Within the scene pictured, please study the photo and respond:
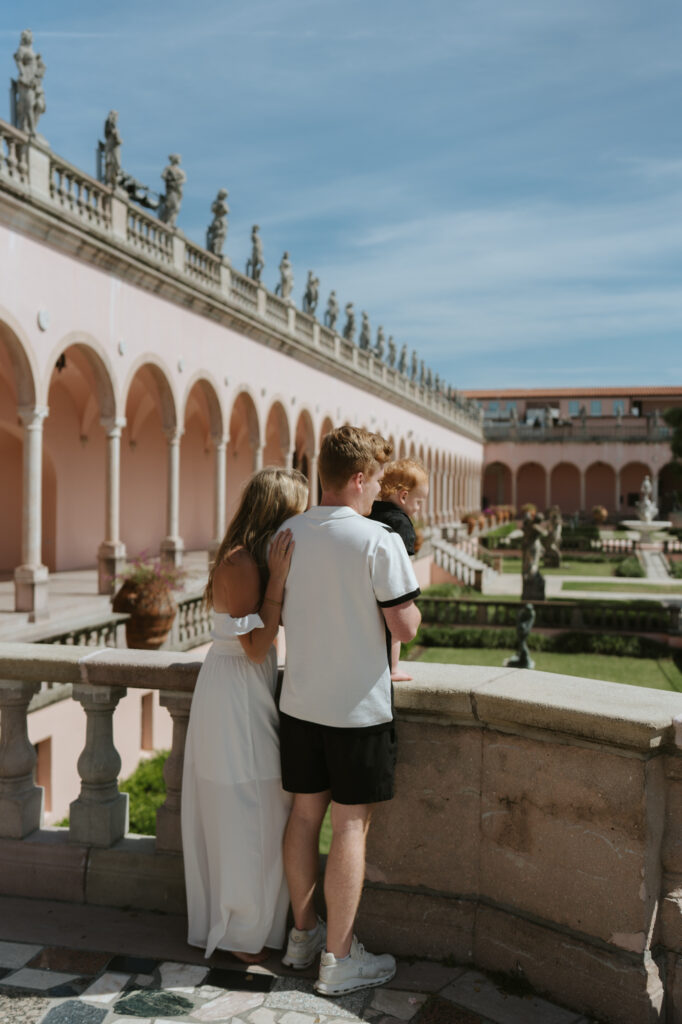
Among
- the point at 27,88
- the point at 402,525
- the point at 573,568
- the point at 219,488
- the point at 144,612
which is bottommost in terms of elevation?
the point at 573,568

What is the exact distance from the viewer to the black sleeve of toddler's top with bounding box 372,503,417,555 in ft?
11.6

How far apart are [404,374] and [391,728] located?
3924cm

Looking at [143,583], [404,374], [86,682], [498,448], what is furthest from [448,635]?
[498,448]

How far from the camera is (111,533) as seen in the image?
48.5 ft

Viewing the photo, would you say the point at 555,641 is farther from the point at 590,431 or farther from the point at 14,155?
the point at 590,431

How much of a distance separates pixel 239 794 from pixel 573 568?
112 ft

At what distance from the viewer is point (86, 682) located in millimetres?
3721

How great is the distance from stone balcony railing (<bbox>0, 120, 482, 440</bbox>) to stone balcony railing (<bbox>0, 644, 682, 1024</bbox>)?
1012cm

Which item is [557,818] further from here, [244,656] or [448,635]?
[448,635]

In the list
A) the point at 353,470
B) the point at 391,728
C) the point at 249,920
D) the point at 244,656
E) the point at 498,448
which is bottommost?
the point at 249,920

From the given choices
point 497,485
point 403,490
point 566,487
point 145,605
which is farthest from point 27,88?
point 497,485

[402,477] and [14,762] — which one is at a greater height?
[402,477]

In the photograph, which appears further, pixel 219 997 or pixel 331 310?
pixel 331 310

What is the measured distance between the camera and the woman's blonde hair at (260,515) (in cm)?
316
